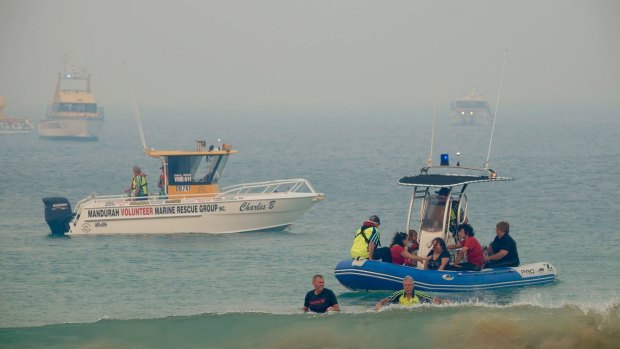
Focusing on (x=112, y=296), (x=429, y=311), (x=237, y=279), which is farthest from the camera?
(x=237, y=279)

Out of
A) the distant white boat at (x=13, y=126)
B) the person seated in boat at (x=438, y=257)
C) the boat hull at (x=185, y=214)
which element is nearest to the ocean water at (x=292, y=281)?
the boat hull at (x=185, y=214)

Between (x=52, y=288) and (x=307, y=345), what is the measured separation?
423 inches

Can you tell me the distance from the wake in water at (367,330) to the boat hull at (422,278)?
1061mm

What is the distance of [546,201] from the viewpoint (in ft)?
167

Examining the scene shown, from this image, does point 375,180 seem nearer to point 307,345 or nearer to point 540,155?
point 540,155

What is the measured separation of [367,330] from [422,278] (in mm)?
2907

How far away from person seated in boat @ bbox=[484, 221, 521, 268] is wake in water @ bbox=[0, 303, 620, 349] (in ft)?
6.35

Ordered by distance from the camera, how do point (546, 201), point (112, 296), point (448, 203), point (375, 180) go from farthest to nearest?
point (375, 180)
point (546, 201)
point (112, 296)
point (448, 203)

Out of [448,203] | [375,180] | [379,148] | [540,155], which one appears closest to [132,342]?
[448,203]

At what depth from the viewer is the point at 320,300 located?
22.5m

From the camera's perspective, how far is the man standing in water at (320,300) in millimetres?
22406

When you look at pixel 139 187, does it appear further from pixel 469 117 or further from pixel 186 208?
pixel 469 117

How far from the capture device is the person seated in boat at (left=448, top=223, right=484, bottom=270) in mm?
26245

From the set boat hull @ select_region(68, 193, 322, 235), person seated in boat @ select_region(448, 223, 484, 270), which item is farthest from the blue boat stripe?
boat hull @ select_region(68, 193, 322, 235)
